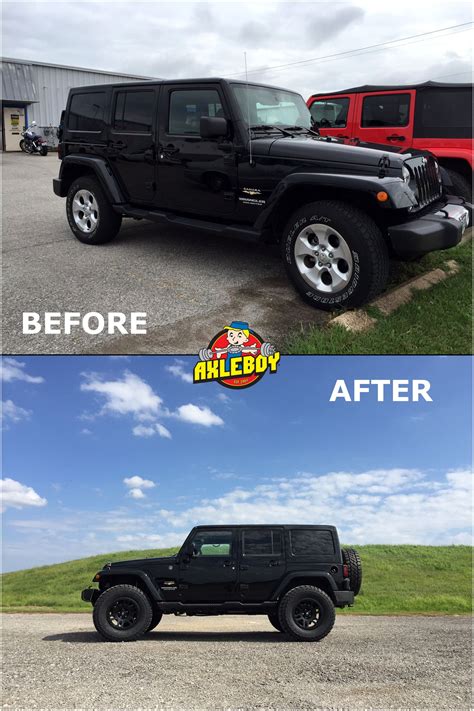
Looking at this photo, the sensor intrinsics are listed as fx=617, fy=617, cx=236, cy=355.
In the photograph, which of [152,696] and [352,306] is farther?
[352,306]

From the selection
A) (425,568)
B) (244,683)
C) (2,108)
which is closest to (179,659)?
(244,683)

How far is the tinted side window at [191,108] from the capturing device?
6.93 m

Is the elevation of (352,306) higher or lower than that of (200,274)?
lower

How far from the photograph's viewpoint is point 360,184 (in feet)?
18.2

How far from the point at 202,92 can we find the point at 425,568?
9575 millimetres

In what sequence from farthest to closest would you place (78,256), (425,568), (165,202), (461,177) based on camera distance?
(425,568) → (461,177) → (78,256) → (165,202)

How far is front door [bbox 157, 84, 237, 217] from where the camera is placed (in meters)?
6.76

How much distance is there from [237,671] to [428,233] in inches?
168

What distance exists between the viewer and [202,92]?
277 inches

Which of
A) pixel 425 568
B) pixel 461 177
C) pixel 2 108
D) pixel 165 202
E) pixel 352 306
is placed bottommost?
pixel 425 568

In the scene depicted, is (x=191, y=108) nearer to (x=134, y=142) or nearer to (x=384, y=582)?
(x=134, y=142)

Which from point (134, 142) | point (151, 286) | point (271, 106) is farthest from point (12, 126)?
point (151, 286)

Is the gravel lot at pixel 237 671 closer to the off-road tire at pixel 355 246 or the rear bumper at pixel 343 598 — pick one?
the rear bumper at pixel 343 598

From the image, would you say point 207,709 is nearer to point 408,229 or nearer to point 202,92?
point 408,229
